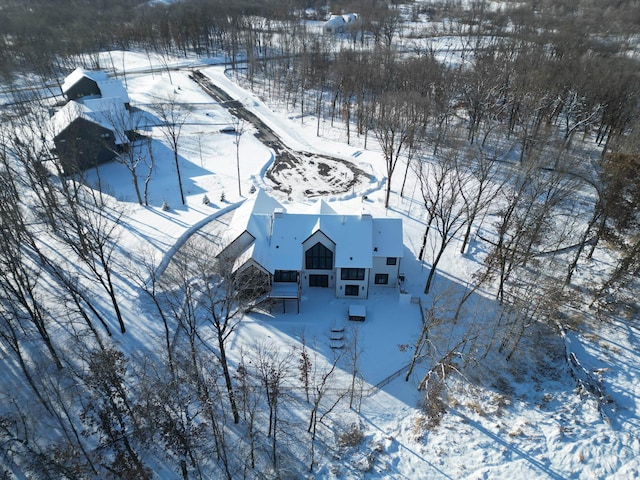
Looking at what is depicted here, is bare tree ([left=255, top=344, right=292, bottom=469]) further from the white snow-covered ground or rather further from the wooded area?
the white snow-covered ground

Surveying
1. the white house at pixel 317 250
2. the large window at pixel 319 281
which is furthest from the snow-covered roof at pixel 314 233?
the large window at pixel 319 281

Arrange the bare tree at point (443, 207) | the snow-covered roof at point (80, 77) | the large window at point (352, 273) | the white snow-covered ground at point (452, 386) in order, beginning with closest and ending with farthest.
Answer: the white snow-covered ground at point (452, 386), the bare tree at point (443, 207), the large window at point (352, 273), the snow-covered roof at point (80, 77)

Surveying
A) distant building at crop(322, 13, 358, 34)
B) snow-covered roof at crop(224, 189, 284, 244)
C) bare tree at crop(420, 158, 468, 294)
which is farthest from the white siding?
distant building at crop(322, 13, 358, 34)

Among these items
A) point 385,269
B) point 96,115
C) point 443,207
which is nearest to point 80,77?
point 96,115

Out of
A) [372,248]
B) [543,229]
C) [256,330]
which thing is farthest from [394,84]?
[256,330]

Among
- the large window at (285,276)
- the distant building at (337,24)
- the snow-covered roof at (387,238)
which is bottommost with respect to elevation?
the large window at (285,276)

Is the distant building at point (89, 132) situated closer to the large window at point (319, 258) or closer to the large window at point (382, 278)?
the large window at point (319, 258)

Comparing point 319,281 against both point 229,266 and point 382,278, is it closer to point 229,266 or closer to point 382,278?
point 382,278
